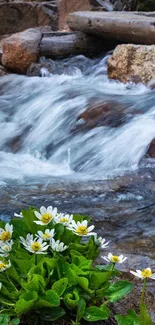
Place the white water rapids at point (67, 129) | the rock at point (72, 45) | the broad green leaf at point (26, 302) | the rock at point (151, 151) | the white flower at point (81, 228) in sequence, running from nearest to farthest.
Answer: the broad green leaf at point (26, 302), the white flower at point (81, 228), the rock at point (151, 151), the white water rapids at point (67, 129), the rock at point (72, 45)

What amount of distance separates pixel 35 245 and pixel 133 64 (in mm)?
5553

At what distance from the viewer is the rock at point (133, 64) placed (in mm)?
7039

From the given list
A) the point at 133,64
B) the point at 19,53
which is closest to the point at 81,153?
the point at 133,64

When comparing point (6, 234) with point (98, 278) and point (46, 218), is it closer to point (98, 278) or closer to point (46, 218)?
point (46, 218)

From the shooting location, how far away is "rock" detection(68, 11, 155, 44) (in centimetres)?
774

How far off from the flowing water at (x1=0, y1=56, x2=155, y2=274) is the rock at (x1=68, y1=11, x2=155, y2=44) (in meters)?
0.47

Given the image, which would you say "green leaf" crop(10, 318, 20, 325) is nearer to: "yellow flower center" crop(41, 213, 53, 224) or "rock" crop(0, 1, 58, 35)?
"yellow flower center" crop(41, 213, 53, 224)

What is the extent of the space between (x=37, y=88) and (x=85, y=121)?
212 centimetres

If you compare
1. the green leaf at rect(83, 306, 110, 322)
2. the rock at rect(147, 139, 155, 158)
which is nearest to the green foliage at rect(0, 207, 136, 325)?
the green leaf at rect(83, 306, 110, 322)

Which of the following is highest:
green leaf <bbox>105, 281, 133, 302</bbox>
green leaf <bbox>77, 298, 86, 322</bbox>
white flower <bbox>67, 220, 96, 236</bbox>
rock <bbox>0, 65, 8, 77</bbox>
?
white flower <bbox>67, 220, 96, 236</bbox>

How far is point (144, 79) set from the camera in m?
7.02

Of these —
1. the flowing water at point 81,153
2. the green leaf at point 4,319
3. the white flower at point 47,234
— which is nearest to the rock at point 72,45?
the flowing water at point 81,153

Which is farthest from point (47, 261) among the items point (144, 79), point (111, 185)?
point (144, 79)

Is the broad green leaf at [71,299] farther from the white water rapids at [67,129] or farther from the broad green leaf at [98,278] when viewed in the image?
the white water rapids at [67,129]
